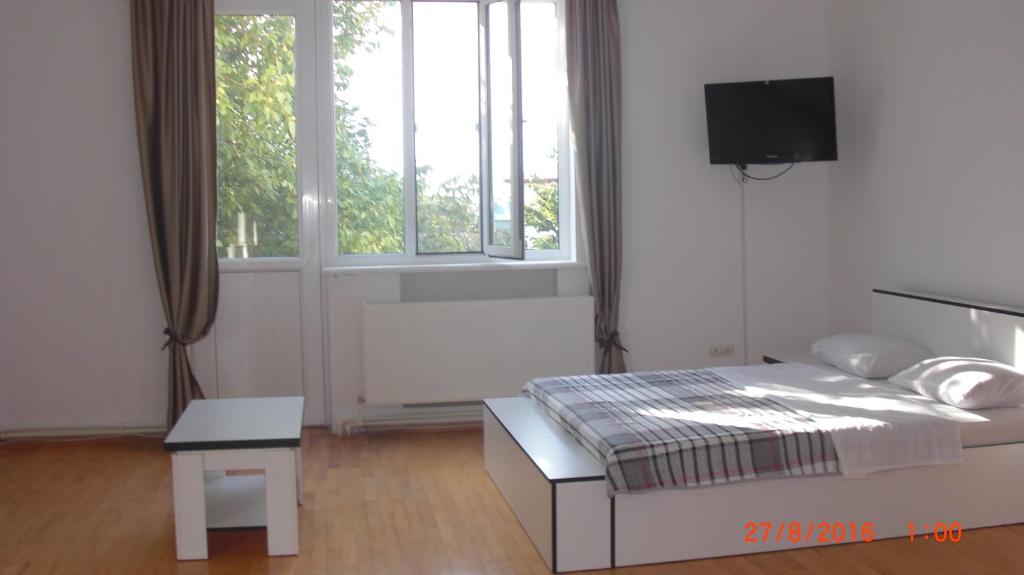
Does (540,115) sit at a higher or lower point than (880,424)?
higher

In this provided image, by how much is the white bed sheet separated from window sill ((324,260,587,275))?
5.28 feet

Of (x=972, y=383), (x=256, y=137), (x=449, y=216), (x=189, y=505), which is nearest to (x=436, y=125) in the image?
(x=449, y=216)

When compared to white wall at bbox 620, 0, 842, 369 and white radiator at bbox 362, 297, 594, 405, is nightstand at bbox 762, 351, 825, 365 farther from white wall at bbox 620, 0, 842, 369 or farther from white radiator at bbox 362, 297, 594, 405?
white radiator at bbox 362, 297, 594, 405

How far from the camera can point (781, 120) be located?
529cm

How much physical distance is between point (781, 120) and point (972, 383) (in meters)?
2.02

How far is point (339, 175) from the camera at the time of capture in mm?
5406

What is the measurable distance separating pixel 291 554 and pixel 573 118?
9.24 feet

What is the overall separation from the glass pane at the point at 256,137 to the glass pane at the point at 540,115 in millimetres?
1266

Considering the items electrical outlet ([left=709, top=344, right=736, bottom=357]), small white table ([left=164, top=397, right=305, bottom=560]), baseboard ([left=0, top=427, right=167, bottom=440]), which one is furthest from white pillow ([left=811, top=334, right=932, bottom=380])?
baseboard ([left=0, top=427, right=167, bottom=440])

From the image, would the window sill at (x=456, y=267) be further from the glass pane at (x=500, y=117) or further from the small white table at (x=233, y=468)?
the small white table at (x=233, y=468)

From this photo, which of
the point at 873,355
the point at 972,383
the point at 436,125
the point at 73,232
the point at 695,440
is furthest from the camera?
the point at 436,125

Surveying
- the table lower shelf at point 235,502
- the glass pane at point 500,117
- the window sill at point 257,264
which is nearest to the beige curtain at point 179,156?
the window sill at point 257,264

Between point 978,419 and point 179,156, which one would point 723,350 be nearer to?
point 978,419

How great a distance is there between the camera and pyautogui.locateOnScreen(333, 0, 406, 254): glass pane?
537cm
